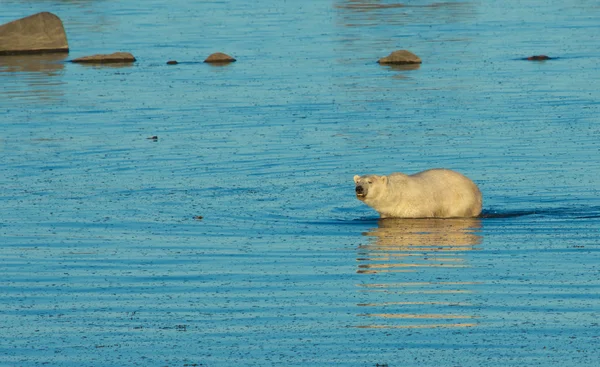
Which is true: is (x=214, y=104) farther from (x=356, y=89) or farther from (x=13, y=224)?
(x=13, y=224)

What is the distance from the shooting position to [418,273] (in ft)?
48.2

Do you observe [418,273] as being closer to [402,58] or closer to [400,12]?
[402,58]

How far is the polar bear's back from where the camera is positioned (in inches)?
729

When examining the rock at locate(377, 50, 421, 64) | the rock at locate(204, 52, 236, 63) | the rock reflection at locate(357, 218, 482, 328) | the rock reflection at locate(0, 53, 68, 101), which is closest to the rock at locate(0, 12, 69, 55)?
the rock reflection at locate(0, 53, 68, 101)

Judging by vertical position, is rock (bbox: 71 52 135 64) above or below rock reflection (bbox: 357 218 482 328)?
below

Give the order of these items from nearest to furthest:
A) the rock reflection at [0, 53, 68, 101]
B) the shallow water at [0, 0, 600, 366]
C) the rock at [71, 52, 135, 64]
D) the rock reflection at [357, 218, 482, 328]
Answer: the shallow water at [0, 0, 600, 366] → the rock reflection at [357, 218, 482, 328] → the rock reflection at [0, 53, 68, 101] → the rock at [71, 52, 135, 64]

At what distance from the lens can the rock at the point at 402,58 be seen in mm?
40312

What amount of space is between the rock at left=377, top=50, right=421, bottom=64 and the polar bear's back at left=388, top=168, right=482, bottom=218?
71.6ft

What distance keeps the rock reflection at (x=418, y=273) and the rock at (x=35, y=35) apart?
32046 mm

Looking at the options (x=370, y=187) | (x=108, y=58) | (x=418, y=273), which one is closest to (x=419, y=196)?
(x=370, y=187)

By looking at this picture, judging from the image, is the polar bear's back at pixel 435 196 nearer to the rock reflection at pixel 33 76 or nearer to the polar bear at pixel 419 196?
the polar bear at pixel 419 196

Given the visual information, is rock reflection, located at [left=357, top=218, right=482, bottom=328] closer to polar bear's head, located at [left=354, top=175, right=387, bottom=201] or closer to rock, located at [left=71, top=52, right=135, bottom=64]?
polar bear's head, located at [left=354, top=175, right=387, bottom=201]

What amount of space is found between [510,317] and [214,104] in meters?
20.2

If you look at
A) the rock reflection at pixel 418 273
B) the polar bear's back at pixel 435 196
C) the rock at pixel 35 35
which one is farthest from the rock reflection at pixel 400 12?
the rock reflection at pixel 418 273
